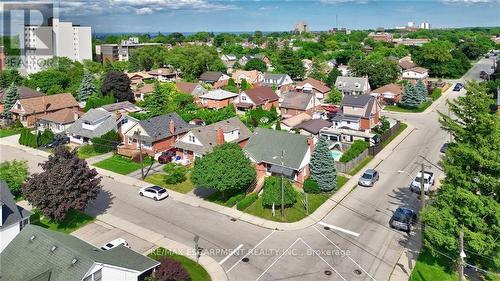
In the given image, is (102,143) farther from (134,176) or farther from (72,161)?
(72,161)

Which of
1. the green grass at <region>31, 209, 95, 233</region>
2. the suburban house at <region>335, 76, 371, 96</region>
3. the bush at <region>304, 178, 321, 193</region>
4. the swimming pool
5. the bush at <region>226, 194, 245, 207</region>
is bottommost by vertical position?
the green grass at <region>31, 209, 95, 233</region>

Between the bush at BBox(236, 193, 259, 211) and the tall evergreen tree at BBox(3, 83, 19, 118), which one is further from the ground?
the tall evergreen tree at BBox(3, 83, 19, 118)

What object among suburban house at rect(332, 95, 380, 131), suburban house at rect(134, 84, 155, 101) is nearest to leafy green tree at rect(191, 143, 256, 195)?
suburban house at rect(332, 95, 380, 131)

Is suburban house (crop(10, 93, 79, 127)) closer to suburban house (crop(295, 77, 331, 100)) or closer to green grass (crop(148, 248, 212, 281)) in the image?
suburban house (crop(295, 77, 331, 100))

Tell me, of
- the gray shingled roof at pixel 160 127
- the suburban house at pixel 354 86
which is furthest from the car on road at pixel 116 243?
the suburban house at pixel 354 86

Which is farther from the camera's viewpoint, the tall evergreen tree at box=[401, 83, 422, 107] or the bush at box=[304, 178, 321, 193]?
the tall evergreen tree at box=[401, 83, 422, 107]

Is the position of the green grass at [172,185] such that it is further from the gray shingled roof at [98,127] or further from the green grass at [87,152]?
the gray shingled roof at [98,127]

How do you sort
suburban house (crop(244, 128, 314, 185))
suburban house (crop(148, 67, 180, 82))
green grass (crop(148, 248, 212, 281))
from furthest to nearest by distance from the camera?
1. suburban house (crop(148, 67, 180, 82))
2. suburban house (crop(244, 128, 314, 185))
3. green grass (crop(148, 248, 212, 281))

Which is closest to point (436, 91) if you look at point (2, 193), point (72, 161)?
point (72, 161)
